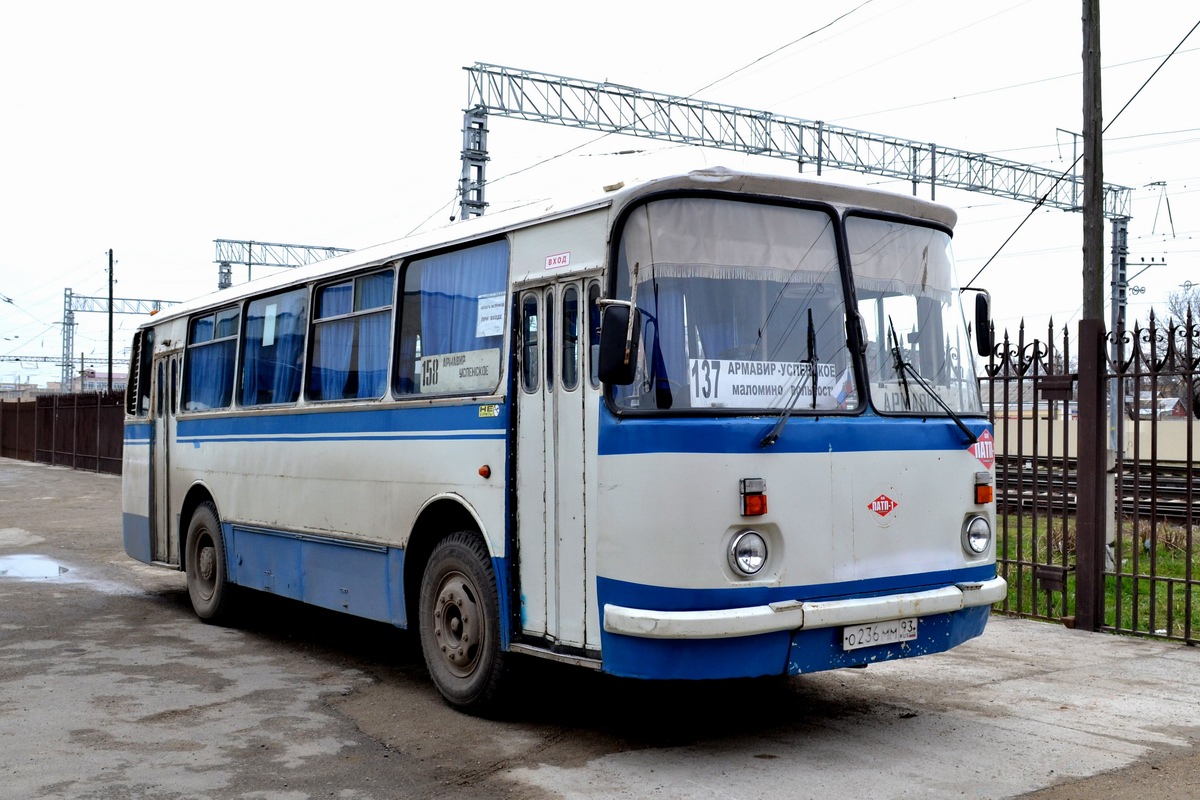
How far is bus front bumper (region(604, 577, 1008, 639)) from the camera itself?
5777 millimetres

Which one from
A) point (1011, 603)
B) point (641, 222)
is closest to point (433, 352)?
point (641, 222)

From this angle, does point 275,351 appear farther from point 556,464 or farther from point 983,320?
point 983,320

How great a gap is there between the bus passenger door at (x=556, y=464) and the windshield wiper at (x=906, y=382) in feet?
5.54

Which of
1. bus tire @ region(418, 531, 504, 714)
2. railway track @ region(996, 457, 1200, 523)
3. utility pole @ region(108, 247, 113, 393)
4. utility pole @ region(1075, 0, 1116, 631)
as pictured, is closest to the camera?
bus tire @ region(418, 531, 504, 714)

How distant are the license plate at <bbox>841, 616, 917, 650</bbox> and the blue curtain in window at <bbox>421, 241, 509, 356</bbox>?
255cm

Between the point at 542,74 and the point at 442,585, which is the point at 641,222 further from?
the point at 542,74

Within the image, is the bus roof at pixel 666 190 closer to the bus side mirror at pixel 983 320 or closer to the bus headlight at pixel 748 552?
the bus side mirror at pixel 983 320

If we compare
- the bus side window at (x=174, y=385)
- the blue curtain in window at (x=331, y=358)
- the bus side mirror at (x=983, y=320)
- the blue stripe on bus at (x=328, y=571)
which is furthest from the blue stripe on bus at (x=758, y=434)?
the bus side window at (x=174, y=385)

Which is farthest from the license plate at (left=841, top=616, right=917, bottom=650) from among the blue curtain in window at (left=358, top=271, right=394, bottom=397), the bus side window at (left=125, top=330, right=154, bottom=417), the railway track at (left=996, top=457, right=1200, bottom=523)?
the bus side window at (left=125, top=330, right=154, bottom=417)

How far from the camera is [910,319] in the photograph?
6914 mm

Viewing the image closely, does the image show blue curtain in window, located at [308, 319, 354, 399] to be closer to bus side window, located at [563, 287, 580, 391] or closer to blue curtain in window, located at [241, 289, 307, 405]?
blue curtain in window, located at [241, 289, 307, 405]

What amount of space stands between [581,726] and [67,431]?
36165mm

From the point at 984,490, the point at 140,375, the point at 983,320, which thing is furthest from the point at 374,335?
the point at 140,375

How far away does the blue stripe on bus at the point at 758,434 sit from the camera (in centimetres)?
592
